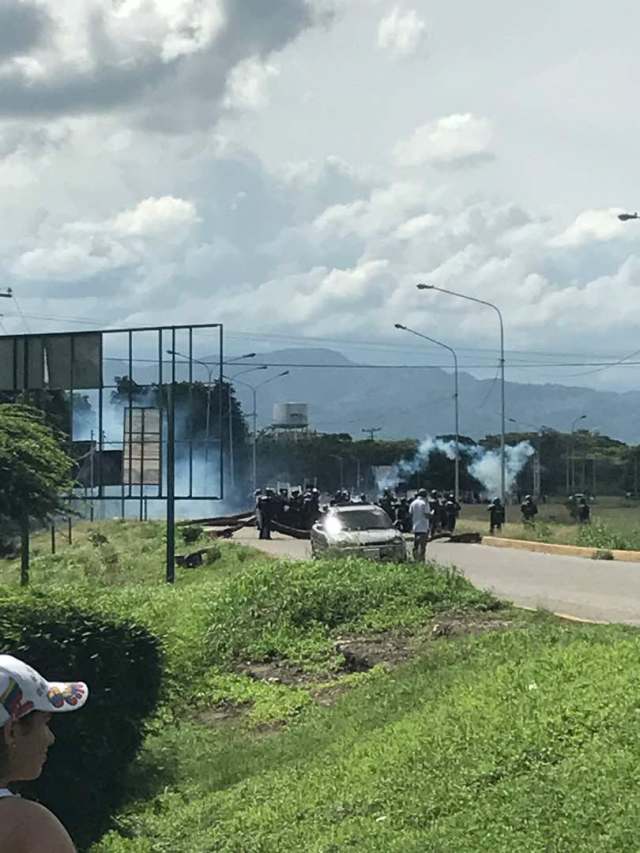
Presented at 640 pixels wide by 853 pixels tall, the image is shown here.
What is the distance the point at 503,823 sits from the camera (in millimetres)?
6094

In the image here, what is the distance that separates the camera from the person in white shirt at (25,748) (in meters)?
3.04

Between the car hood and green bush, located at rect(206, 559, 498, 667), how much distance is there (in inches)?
304

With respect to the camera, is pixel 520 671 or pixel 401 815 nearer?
pixel 401 815

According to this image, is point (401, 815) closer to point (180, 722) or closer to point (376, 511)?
point (180, 722)

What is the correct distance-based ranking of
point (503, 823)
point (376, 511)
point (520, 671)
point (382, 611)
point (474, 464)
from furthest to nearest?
1. point (474, 464)
2. point (376, 511)
3. point (382, 611)
4. point (520, 671)
5. point (503, 823)

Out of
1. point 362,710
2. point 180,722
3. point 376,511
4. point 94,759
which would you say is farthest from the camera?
point 376,511

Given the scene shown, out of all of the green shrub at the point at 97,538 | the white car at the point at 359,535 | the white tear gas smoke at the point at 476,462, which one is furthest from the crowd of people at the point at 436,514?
the white tear gas smoke at the point at 476,462

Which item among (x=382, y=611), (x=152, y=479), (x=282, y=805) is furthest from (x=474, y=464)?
(x=282, y=805)

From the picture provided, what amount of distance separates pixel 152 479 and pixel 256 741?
1798 centimetres

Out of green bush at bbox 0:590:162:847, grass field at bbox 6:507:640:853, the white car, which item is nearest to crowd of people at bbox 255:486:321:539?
the white car

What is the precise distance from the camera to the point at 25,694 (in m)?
3.28

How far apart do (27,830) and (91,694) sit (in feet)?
14.7

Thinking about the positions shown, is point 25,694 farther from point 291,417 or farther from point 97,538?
point 291,417

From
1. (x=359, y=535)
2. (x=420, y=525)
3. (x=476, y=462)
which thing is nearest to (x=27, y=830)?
(x=359, y=535)
